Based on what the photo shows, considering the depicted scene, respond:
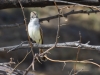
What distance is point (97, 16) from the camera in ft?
42.4

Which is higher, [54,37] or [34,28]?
[34,28]

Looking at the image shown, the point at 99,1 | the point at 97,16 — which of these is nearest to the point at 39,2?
the point at 99,1

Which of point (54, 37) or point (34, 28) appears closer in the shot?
point (34, 28)

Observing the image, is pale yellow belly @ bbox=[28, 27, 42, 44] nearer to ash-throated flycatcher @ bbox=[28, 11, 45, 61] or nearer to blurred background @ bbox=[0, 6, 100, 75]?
ash-throated flycatcher @ bbox=[28, 11, 45, 61]

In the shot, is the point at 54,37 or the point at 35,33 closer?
the point at 35,33

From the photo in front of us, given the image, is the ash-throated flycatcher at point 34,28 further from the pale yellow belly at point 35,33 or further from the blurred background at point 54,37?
the blurred background at point 54,37

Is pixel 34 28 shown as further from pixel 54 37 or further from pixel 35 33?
pixel 54 37

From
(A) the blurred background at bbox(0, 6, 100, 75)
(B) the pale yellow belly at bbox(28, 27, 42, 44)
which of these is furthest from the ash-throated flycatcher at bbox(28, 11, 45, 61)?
(A) the blurred background at bbox(0, 6, 100, 75)

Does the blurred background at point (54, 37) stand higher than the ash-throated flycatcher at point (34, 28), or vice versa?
the ash-throated flycatcher at point (34, 28)

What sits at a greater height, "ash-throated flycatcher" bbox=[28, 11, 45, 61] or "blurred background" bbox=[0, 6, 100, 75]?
"ash-throated flycatcher" bbox=[28, 11, 45, 61]

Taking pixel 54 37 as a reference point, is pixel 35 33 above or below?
above

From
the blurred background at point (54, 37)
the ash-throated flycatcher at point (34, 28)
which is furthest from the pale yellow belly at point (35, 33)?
the blurred background at point (54, 37)

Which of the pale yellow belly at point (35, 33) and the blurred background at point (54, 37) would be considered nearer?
the pale yellow belly at point (35, 33)

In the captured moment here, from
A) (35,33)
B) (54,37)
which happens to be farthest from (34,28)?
(54,37)
